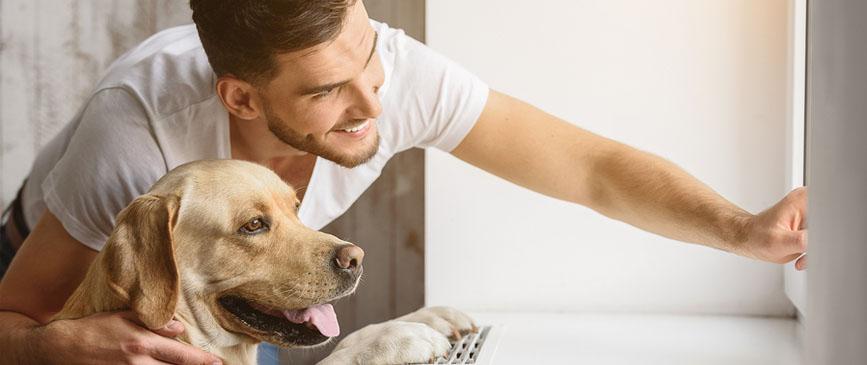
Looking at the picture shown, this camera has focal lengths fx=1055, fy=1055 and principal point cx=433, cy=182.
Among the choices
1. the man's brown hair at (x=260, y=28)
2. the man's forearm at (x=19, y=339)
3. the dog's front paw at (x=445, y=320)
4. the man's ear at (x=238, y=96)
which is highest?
the man's brown hair at (x=260, y=28)

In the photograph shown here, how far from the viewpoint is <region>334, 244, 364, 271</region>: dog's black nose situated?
3.53ft

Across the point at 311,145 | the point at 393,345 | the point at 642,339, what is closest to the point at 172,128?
the point at 311,145

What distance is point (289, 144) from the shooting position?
135 centimetres

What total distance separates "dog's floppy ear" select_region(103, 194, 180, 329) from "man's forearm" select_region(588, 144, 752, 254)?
2.08 ft

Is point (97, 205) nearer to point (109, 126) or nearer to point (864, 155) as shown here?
point (109, 126)

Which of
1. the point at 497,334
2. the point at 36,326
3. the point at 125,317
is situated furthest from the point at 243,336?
the point at 497,334

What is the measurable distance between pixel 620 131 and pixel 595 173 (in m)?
0.30

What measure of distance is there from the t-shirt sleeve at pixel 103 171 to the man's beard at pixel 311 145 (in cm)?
15

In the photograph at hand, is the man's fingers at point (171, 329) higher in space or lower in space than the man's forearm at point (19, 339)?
higher

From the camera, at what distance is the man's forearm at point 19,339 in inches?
45.1

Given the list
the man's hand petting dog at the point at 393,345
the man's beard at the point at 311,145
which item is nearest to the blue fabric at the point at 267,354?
the man's hand petting dog at the point at 393,345

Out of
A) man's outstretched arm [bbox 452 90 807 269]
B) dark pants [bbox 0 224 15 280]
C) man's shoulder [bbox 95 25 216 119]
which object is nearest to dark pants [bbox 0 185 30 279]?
dark pants [bbox 0 224 15 280]

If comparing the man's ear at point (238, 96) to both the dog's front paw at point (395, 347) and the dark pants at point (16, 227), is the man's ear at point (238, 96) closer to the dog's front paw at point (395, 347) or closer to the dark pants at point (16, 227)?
the dog's front paw at point (395, 347)

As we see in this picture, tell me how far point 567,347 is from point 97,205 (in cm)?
65
